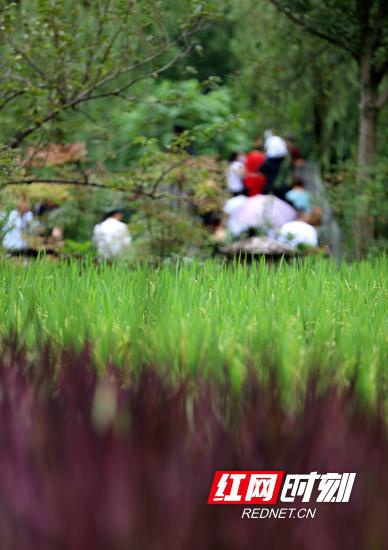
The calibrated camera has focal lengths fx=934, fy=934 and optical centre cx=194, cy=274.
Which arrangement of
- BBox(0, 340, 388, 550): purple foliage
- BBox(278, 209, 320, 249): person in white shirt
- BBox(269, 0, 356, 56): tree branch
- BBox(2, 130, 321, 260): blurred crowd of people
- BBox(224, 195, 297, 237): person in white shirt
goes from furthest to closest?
BBox(224, 195, 297, 237): person in white shirt, BBox(278, 209, 320, 249): person in white shirt, BBox(269, 0, 356, 56): tree branch, BBox(2, 130, 321, 260): blurred crowd of people, BBox(0, 340, 388, 550): purple foliage

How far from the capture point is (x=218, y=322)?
10.2 ft

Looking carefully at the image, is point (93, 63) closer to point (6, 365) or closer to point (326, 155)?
point (6, 365)

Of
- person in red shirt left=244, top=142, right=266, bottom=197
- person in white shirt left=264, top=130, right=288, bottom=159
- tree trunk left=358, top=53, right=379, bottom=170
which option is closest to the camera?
tree trunk left=358, top=53, right=379, bottom=170

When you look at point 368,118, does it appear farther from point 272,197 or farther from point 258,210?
point 272,197

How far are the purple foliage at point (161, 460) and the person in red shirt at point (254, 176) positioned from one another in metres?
12.8

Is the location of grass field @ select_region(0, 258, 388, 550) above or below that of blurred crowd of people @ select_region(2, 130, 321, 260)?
below

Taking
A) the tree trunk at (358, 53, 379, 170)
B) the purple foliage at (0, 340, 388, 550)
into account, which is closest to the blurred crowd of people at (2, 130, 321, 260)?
the tree trunk at (358, 53, 379, 170)

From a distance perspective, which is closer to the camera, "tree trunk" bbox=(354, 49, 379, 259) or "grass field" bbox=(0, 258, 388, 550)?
"grass field" bbox=(0, 258, 388, 550)

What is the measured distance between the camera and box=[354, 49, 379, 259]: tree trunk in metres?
10.7

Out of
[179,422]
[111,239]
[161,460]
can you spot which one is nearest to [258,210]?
[111,239]

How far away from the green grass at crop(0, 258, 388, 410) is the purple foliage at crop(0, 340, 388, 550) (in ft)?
1.04

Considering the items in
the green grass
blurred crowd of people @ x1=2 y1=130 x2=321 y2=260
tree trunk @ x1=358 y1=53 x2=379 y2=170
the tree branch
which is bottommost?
the green grass

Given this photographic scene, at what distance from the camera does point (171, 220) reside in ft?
29.8

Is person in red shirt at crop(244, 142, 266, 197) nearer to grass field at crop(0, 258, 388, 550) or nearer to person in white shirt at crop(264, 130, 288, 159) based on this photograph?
person in white shirt at crop(264, 130, 288, 159)
